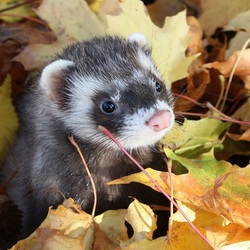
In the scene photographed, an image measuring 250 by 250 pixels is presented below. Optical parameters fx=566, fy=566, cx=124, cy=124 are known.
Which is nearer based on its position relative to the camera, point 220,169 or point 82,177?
point 220,169

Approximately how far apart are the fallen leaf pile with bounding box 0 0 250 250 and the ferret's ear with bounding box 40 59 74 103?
0.45 meters

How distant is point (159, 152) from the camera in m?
2.29

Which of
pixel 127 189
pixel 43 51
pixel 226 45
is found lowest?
pixel 127 189

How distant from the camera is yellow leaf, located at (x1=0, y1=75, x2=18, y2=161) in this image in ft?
8.60

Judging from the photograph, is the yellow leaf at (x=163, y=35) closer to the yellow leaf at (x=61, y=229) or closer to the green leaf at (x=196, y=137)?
the green leaf at (x=196, y=137)

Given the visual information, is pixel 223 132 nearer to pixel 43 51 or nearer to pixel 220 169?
pixel 220 169

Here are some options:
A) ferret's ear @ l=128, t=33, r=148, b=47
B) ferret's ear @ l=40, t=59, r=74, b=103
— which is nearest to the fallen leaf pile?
ferret's ear @ l=128, t=33, r=148, b=47

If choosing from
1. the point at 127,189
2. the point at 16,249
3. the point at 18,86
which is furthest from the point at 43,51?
the point at 16,249

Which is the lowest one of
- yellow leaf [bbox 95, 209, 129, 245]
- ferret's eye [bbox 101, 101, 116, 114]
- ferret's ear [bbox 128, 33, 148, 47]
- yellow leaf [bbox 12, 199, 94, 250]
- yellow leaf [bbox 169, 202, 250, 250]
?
yellow leaf [bbox 169, 202, 250, 250]

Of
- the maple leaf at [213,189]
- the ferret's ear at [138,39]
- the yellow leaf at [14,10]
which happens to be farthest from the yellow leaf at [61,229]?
the yellow leaf at [14,10]

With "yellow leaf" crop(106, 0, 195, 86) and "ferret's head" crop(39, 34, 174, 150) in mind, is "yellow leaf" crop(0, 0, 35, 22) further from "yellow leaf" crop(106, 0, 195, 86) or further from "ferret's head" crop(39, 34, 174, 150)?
"ferret's head" crop(39, 34, 174, 150)

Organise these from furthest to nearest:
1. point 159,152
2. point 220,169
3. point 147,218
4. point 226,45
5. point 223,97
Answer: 1. point 226,45
2. point 223,97
3. point 159,152
4. point 220,169
5. point 147,218

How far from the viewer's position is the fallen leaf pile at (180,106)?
1.84 m

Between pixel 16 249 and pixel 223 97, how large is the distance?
3.99ft
